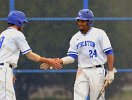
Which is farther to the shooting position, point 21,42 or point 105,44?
point 105,44

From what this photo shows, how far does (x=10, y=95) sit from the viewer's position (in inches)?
411

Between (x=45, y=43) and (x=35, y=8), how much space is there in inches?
29.1

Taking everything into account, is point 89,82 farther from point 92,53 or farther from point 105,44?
point 105,44

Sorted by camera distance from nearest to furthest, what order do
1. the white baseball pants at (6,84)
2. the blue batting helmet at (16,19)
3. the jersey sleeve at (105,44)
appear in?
1. the white baseball pants at (6,84)
2. the blue batting helmet at (16,19)
3. the jersey sleeve at (105,44)

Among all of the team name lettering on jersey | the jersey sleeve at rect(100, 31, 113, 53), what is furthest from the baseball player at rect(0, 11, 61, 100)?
the jersey sleeve at rect(100, 31, 113, 53)

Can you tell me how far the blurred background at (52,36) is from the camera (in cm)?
1380

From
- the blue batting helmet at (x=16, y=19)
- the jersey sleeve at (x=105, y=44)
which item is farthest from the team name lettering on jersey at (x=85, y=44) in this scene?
the blue batting helmet at (x=16, y=19)

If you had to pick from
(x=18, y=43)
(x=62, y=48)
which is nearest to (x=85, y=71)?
(x=18, y=43)

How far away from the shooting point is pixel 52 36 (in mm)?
13891

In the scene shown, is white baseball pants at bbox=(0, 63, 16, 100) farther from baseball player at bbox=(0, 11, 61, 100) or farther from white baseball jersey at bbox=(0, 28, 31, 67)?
white baseball jersey at bbox=(0, 28, 31, 67)

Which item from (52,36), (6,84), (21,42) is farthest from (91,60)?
(52,36)

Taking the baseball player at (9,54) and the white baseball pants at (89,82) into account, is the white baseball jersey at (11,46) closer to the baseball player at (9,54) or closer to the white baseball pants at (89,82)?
the baseball player at (9,54)

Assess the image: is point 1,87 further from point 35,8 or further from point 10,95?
point 35,8

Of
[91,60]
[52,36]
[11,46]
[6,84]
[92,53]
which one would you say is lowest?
[6,84]
